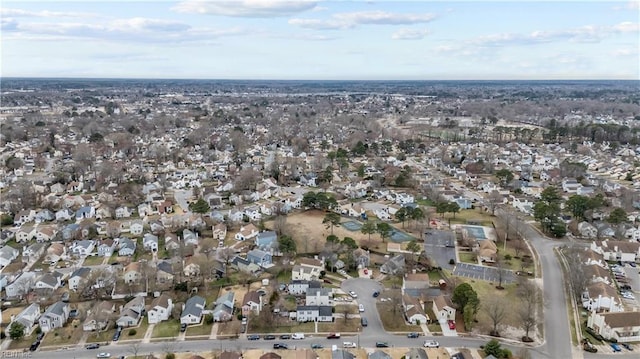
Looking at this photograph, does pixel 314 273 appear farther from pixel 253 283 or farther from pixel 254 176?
pixel 254 176

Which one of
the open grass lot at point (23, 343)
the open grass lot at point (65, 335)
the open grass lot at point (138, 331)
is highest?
the open grass lot at point (138, 331)

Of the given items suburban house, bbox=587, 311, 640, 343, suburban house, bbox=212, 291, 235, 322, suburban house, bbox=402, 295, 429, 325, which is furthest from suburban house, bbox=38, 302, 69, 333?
suburban house, bbox=587, 311, 640, 343

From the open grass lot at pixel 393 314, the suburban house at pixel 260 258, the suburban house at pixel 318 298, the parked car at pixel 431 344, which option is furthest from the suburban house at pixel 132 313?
the parked car at pixel 431 344

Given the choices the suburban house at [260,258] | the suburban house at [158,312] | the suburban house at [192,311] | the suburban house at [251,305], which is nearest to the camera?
the suburban house at [192,311]

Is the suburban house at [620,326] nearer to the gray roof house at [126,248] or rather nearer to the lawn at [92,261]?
the gray roof house at [126,248]

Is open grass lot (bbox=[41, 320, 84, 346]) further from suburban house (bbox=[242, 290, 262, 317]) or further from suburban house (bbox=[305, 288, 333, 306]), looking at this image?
suburban house (bbox=[305, 288, 333, 306])

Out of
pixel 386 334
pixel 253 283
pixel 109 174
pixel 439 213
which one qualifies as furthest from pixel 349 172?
pixel 386 334

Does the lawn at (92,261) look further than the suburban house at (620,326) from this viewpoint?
Yes
